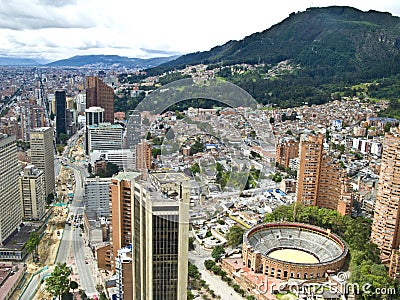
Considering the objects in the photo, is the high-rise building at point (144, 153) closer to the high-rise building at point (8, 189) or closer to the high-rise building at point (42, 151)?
the high-rise building at point (8, 189)

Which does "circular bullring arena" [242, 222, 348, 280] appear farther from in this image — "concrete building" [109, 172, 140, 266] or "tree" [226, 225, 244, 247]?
"concrete building" [109, 172, 140, 266]

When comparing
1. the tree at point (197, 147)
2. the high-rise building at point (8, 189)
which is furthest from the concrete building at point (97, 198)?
the tree at point (197, 147)

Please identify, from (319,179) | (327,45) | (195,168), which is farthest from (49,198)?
(327,45)

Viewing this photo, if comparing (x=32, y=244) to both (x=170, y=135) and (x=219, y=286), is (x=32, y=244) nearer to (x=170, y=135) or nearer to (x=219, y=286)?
(x=219, y=286)

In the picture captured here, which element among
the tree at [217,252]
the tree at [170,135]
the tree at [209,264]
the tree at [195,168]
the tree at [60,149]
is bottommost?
the tree at [209,264]

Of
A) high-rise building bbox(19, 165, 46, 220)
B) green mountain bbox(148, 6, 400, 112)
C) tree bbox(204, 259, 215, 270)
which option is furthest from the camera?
green mountain bbox(148, 6, 400, 112)

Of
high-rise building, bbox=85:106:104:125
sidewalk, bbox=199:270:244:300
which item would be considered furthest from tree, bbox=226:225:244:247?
high-rise building, bbox=85:106:104:125
